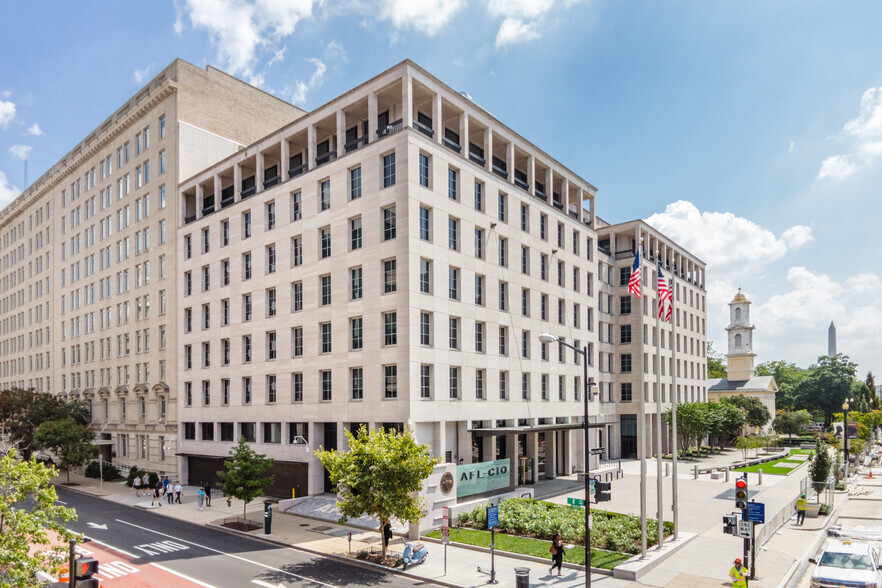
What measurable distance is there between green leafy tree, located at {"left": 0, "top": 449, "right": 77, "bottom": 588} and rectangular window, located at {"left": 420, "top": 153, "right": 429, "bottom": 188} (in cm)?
2479

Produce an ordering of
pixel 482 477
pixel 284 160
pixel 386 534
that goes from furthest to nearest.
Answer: pixel 284 160 < pixel 482 477 < pixel 386 534

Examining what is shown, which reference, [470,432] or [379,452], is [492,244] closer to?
[470,432]

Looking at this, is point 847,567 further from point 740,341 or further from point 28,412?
point 740,341

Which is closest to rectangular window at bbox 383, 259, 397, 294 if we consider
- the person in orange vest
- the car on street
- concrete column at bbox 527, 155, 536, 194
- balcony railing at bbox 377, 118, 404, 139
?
balcony railing at bbox 377, 118, 404, 139

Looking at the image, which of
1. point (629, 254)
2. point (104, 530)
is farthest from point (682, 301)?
point (104, 530)

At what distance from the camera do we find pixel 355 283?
37.4m

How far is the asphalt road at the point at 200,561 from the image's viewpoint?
23188 millimetres

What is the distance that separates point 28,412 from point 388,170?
47.9 m

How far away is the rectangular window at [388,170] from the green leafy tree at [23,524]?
2401 centimetres

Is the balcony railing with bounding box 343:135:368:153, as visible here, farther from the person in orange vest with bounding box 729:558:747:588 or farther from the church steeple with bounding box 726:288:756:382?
the church steeple with bounding box 726:288:756:382

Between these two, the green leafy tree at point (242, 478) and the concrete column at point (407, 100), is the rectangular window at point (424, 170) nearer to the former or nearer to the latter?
the concrete column at point (407, 100)

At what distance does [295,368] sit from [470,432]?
1228 centimetres

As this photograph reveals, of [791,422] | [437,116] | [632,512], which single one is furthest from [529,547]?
[791,422]

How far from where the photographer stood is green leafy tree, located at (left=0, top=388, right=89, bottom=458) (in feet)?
196
